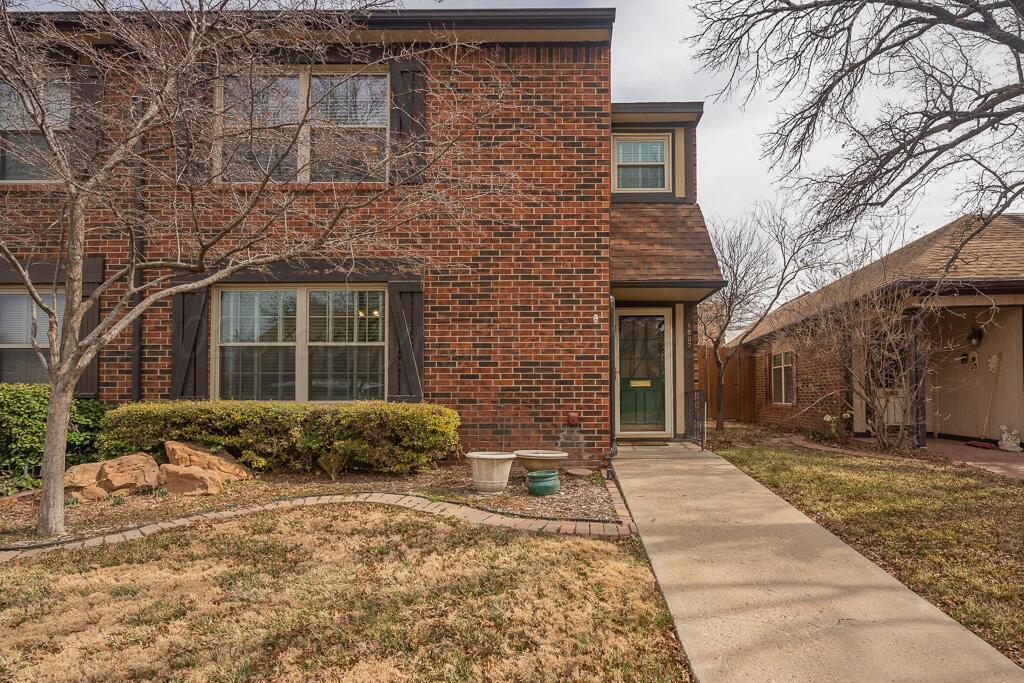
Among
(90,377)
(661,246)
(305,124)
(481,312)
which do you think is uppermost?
(305,124)

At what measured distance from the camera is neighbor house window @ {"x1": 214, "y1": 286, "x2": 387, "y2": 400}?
813 centimetres

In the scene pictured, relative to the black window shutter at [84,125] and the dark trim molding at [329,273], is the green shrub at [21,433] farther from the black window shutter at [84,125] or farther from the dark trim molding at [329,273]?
the black window shutter at [84,125]

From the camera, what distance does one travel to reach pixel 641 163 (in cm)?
1103

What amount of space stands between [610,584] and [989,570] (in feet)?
8.66

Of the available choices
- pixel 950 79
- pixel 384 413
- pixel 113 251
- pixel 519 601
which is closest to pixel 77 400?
pixel 113 251

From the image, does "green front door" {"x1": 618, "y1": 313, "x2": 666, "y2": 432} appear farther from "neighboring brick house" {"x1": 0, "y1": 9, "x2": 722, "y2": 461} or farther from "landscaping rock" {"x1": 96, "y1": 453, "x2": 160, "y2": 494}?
"landscaping rock" {"x1": 96, "y1": 453, "x2": 160, "y2": 494}

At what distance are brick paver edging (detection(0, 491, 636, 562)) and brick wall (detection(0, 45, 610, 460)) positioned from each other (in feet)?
6.78

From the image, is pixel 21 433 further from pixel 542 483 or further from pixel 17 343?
pixel 542 483

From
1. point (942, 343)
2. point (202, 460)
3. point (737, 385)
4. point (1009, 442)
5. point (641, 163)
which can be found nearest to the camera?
point (202, 460)

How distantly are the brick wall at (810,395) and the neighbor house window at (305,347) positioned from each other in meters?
8.39

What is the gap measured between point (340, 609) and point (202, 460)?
4080 millimetres

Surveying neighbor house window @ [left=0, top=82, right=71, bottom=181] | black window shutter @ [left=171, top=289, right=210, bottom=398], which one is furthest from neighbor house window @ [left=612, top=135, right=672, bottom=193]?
neighbor house window @ [left=0, top=82, right=71, bottom=181]

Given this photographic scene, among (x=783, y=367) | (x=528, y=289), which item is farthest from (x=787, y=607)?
(x=783, y=367)

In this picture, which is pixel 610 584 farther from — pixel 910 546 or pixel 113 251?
pixel 113 251
